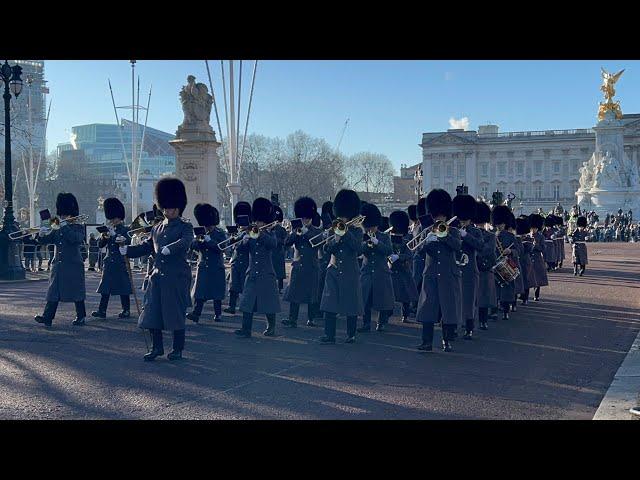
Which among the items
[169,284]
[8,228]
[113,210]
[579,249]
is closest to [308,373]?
[169,284]

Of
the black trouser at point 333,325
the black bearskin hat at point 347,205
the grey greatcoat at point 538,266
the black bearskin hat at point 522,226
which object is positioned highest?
the black bearskin hat at point 347,205

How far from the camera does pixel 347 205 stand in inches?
370

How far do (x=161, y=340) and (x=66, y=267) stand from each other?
293cm

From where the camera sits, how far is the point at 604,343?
9062 mm

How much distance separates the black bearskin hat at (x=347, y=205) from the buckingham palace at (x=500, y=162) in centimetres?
8140

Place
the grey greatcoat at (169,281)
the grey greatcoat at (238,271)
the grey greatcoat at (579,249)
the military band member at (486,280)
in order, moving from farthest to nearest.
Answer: the grey greatcoat at (579,249)
the grey greatcoat at (238,271)
the military band member at (486,280)
the grey greatcoat at (169,281)

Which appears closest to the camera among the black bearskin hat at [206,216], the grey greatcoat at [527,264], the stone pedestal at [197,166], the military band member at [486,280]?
the military band member at [486,280]

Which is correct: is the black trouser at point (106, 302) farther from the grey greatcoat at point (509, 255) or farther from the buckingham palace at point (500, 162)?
the buckingham palace at point (500, 162)

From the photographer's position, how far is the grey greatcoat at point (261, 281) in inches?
356

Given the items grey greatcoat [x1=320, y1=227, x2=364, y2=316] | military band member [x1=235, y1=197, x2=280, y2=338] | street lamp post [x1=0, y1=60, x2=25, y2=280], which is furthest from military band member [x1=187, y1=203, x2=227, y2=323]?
street lamp post [x1=0, y1=60, x2=25, y2=280]

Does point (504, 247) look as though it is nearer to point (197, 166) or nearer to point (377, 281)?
point (377, 281)

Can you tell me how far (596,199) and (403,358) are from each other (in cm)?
4556

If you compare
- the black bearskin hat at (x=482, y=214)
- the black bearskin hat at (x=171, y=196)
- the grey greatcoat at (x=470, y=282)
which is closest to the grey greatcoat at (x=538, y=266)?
the black bearskin hat at (x=482, y=214)

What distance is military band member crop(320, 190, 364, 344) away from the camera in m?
8.76
